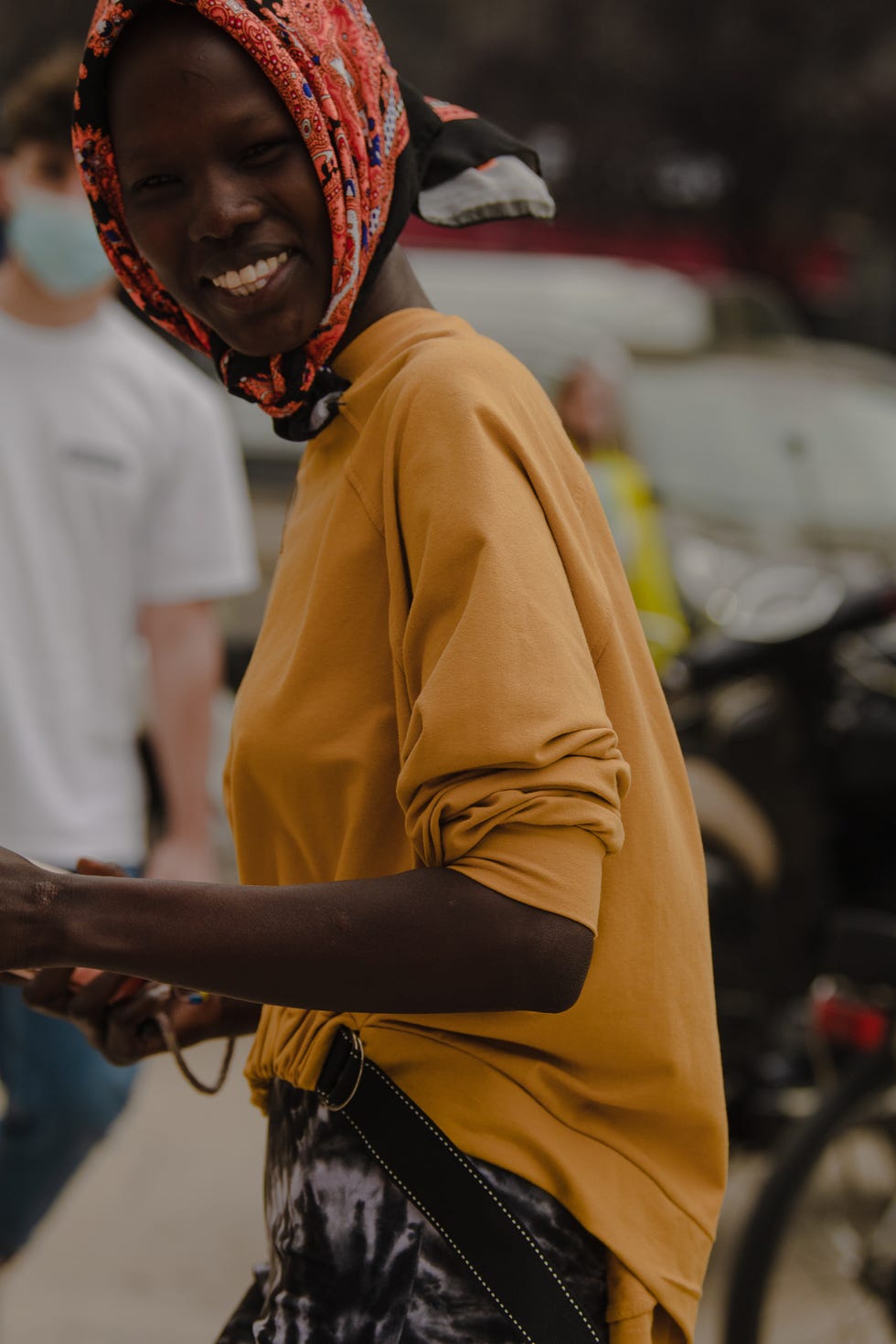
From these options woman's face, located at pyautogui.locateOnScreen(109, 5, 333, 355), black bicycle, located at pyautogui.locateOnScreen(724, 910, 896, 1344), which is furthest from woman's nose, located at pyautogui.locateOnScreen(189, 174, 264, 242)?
black bicycle, located at pyautogui.locateOnScreen(724, 910, 896, 1344)

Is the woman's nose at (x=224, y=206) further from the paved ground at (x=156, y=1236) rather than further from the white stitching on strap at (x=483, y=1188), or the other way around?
the paved ground at (x=156, y=1236)

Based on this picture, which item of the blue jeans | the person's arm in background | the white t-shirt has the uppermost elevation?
the white t-shirt

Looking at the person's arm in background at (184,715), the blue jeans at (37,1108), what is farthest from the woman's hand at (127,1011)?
the person's arm in background at (184,715)

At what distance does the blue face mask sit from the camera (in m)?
2.88

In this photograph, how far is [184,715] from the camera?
10.1 feet

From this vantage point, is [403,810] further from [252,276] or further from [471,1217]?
[252,276]

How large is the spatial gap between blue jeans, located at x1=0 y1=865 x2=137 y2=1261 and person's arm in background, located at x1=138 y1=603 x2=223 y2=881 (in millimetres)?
427

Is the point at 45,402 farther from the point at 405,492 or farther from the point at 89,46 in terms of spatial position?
the point at 405,492

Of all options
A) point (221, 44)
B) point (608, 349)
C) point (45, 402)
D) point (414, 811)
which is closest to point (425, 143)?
point (221, 44)

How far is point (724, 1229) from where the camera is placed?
146 inches

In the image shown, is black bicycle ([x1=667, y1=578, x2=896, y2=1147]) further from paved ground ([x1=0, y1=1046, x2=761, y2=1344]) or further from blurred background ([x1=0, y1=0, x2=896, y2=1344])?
paved ground ([x1=0, y1=1046, x2=761, y2=1344])

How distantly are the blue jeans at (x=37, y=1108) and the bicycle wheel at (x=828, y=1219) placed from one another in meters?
1.21

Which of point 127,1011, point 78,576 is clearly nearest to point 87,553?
point 78,576

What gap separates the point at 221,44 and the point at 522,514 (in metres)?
0.48
